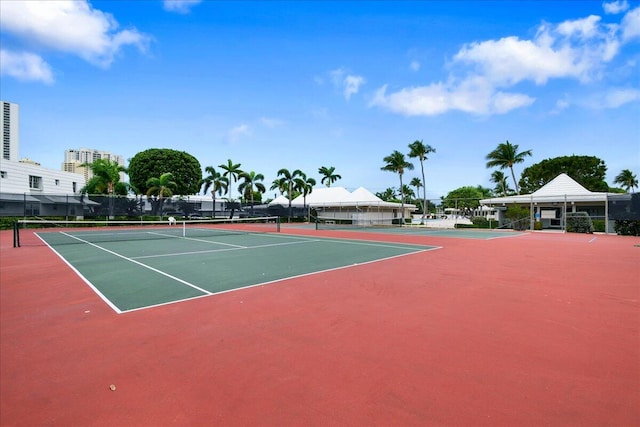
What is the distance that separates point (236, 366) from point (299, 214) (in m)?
40.5

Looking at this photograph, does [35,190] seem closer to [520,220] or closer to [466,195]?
[520,220]

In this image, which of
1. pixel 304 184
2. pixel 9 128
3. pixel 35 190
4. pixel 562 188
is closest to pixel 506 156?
pixel 562 188

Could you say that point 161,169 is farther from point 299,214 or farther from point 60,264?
point 60,264

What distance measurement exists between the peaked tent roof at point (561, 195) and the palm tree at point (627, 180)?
6048 cm

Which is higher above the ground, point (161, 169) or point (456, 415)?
point (161, 169)

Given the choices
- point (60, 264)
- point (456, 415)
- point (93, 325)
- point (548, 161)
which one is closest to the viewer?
point (456, 415)

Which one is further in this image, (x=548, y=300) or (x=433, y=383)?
(x=548, y=300)

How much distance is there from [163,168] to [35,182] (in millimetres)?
16072

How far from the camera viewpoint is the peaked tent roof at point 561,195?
29.0m

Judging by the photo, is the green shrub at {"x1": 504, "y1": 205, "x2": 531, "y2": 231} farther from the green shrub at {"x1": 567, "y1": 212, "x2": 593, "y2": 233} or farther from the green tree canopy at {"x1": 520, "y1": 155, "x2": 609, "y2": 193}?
the green tree canopy at {"x1": 520, "y1": 155, "x2": 609, "y2": 193}

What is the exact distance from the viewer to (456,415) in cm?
280

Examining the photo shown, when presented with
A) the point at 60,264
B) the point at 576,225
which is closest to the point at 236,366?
the point at 60,264

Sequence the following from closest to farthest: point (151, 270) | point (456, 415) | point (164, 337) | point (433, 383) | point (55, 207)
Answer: point (456, 415)
point (433, 383)
point (164, 337)
point (151, 270)
point (55, 207)

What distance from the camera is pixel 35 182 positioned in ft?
138
